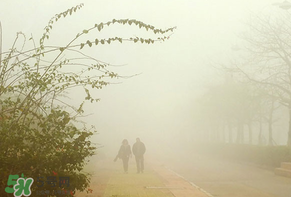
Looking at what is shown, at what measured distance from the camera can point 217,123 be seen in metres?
48.3

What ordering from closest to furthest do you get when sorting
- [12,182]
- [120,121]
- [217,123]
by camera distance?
[12,182] < [217,123] < [120,121]

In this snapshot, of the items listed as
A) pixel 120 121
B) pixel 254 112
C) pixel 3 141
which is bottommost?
pixel 3 141

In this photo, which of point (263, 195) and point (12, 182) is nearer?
point (12, 182)

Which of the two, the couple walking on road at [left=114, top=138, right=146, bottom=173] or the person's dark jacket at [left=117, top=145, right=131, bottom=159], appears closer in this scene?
the couple walking on road at [left=114, top=138, right=146, bottom=173]

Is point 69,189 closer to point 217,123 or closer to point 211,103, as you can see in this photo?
point 211,103

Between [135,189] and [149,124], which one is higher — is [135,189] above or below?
below

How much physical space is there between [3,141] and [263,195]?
326 inches

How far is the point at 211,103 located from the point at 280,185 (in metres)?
27.7

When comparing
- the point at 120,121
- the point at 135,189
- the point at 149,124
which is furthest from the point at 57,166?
the point at 149,124

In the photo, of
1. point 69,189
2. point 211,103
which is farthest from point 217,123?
point 69,189

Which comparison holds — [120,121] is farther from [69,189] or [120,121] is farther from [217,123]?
[69,189]

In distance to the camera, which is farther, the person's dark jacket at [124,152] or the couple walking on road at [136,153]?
the person's dark jacket at [124,152]

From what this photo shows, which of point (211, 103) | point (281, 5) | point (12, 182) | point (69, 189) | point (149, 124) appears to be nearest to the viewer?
point (12, 182)

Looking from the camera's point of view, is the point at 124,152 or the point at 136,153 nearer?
the point at 136,153
